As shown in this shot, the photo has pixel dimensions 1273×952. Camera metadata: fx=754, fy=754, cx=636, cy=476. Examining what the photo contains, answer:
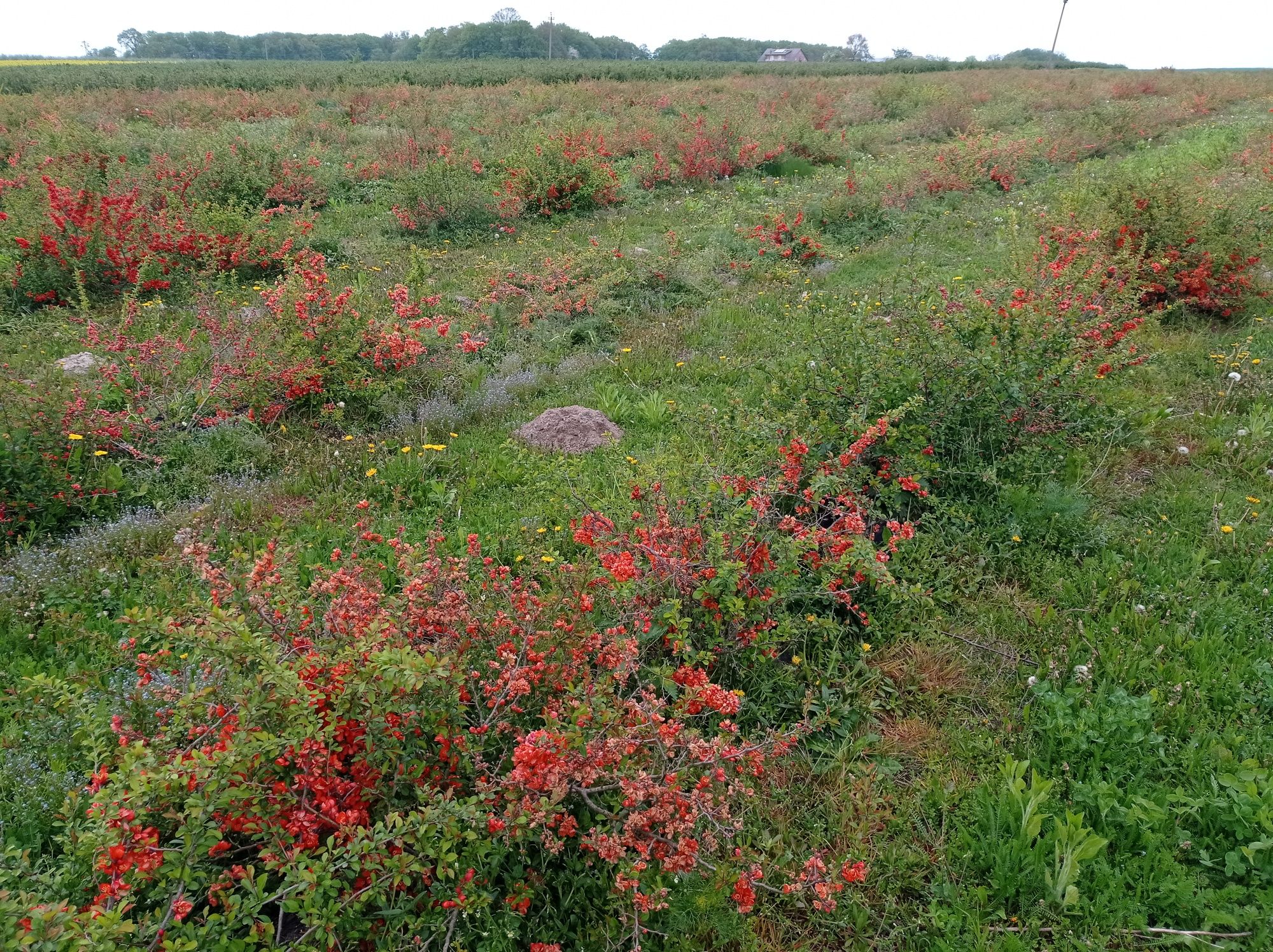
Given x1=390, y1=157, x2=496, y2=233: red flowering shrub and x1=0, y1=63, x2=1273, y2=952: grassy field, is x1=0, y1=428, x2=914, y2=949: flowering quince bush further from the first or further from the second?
x1=390, y1=157, x2=496, y2=233: red flowering shrub

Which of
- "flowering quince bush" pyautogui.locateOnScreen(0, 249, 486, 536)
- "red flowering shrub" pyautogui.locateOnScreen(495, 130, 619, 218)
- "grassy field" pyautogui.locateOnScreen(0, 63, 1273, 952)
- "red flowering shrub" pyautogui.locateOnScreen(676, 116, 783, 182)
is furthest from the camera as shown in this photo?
"red flowering shrub" pyautogui.locateOnScreen(676, 116, 783, 182)

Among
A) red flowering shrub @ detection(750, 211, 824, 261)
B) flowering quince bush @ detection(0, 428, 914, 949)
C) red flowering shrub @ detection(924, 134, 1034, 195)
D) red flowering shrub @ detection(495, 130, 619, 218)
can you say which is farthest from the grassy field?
red flowering shrub @ detection(924, 134, 1034, 195)

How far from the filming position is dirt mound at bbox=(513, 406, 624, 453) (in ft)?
17.6

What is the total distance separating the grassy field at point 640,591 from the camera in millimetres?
2254

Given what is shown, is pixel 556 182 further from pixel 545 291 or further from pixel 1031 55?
pixel 1031 55

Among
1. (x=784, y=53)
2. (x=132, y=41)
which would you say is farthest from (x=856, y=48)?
(x=132, y=41)

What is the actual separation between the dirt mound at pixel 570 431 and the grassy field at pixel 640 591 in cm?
18

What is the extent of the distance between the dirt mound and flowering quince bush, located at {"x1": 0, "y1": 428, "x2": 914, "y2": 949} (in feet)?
7.29

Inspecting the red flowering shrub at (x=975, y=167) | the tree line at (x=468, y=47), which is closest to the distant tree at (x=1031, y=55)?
the tree line at (x=468, y=47)

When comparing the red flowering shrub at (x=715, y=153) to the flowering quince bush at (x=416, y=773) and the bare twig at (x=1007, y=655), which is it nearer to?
the bare twig at (x=1007, y=655)

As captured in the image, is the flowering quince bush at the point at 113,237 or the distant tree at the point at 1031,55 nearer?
the flowering quince bush at the point at 113,237

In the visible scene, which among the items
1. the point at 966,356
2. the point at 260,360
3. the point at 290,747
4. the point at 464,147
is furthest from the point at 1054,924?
the point at 464,147

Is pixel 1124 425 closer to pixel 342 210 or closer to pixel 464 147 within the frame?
pixel 342 210

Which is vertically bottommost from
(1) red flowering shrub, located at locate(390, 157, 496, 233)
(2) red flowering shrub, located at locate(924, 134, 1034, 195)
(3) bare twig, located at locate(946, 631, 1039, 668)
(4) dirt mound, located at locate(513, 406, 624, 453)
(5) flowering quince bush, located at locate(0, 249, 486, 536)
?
(3) bare twig, located at locate(946, 631, 1039, 668)
